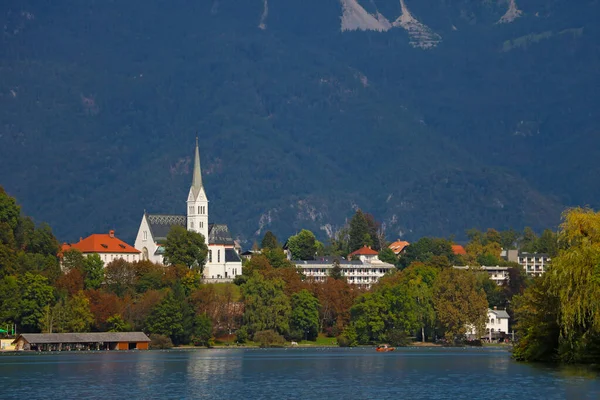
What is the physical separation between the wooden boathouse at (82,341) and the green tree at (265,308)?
53.1 ft

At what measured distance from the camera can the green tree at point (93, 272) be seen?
189375 mm

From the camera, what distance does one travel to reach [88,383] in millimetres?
95750

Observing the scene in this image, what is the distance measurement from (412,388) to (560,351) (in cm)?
1215

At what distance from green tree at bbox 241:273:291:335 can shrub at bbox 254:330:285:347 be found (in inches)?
53.7

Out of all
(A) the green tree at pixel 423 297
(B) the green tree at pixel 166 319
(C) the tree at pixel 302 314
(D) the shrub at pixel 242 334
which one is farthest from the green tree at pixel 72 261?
(A) the green tree at pixel 423 297

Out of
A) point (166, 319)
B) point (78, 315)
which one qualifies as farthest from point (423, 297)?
point (78, 315)

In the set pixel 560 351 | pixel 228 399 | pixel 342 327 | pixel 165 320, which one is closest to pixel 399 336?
pixel 342 327

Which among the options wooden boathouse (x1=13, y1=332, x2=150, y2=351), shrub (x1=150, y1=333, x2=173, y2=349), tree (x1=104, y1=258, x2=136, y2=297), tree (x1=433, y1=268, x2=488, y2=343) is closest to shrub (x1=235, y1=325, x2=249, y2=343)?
shrub (x1=150, y1=333, x2=173, y2=349)

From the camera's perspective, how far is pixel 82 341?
161 m

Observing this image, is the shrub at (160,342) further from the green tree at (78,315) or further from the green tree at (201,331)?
the green tree at (78,315)

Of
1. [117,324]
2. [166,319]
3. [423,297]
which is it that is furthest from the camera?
[423,297]

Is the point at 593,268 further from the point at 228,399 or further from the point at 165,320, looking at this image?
the point at 165,320

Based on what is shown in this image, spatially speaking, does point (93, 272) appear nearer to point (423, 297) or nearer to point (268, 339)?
point (268, 339)

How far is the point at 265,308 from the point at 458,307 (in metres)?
25.3
